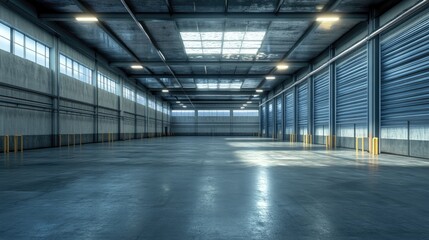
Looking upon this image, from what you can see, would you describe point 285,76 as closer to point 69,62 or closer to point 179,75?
point 179,75

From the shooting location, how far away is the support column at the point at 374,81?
67.5 feet

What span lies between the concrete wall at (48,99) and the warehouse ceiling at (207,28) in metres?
1.66

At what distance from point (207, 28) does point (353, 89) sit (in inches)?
475

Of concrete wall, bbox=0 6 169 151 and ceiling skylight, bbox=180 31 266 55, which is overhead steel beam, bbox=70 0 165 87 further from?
ceiling skylight, bbox=180 31 266 55

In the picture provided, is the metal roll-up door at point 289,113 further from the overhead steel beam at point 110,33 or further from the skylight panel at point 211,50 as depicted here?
the overhead steel beam at point 110,33

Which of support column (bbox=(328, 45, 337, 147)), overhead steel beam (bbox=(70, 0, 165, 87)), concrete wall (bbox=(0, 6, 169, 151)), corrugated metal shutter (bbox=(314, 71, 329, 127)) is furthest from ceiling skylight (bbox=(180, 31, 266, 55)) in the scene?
concrete wall (bbox=(0, 6, 169, 151))

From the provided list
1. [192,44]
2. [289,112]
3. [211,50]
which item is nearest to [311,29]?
[211,50]

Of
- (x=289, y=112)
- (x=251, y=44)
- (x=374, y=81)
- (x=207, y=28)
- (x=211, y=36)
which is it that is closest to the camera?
(x=374, y=81)

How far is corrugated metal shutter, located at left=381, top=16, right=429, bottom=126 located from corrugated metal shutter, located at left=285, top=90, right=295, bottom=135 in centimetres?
2374

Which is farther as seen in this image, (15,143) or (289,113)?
(289,113)

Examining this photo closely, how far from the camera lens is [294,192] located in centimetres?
776

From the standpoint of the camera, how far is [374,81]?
20.6 metres

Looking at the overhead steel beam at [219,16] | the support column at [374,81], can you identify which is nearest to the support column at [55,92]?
the overhead steel beam at [219,16]

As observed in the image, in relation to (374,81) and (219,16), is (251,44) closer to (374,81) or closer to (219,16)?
(219,16)
